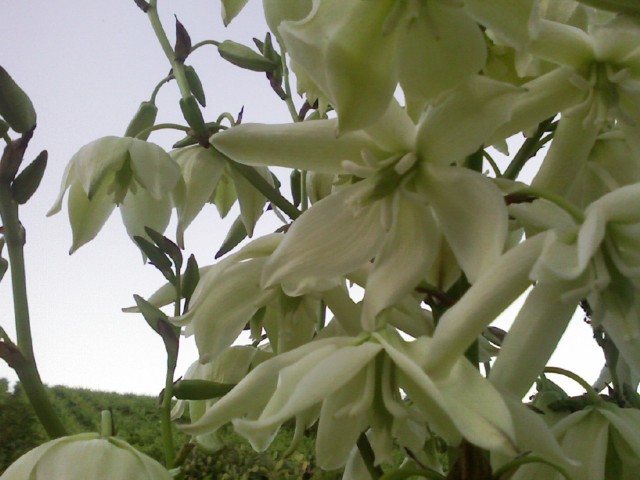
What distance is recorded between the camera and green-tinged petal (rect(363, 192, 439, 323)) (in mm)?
337

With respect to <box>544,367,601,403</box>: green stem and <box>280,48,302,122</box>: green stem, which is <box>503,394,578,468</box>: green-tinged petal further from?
<box>280,48,302,122</box>: green stem

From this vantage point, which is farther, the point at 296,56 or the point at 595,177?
the point at 595,177

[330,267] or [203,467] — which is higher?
[330,267]

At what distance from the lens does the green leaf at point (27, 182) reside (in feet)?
1.41

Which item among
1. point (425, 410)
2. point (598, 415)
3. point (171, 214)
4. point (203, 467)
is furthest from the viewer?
point (203, 467)

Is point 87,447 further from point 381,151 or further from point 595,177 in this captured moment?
point 595,177

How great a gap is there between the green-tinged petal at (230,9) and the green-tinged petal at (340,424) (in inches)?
9.3

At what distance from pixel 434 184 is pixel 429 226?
0.02 m

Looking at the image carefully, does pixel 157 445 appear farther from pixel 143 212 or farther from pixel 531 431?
pixel 531 431

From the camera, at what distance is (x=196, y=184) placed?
1.75 ft

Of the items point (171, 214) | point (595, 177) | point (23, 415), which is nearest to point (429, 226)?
point (595, 177)

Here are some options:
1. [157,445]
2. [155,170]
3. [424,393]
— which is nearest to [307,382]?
[424,393]

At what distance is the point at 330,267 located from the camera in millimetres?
360

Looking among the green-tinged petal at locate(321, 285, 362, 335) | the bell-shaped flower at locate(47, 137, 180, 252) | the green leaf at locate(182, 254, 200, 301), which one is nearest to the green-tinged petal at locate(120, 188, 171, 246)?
the bell-shaped flower at locate(47, 137, 180, 252)
